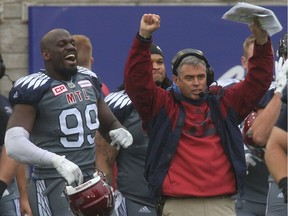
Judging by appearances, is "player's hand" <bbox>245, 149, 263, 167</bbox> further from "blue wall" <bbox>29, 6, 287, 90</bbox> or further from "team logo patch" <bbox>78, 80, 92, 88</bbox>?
"blue wall" <bbox>29, 6, 287, 90</bbox>

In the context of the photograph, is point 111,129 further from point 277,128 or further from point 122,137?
point 277,128

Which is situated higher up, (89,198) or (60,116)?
(60,116)

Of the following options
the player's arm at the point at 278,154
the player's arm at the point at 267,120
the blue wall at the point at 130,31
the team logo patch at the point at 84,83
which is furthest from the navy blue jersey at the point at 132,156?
the blue wall at the point at 130,31

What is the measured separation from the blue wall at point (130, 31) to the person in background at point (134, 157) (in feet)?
10.4

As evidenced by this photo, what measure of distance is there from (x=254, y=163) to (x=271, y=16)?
7.58ft

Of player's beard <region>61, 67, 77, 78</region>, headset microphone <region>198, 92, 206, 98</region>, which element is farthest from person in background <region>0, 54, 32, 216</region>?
headset microphone <region>198, 92, 206, 98</region>

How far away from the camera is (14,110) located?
796cm

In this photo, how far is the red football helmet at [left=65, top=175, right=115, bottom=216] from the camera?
7.65 meters

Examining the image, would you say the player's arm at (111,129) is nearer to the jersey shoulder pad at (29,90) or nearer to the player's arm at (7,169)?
the jersey shoulder pad at (29,90)

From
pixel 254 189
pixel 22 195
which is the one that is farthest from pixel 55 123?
pixel 254 189

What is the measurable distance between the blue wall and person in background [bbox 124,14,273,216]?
4428 mm

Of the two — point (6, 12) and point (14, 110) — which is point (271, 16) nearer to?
point (14, 110)

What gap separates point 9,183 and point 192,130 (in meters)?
1.52

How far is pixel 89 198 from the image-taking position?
25.1 ft
